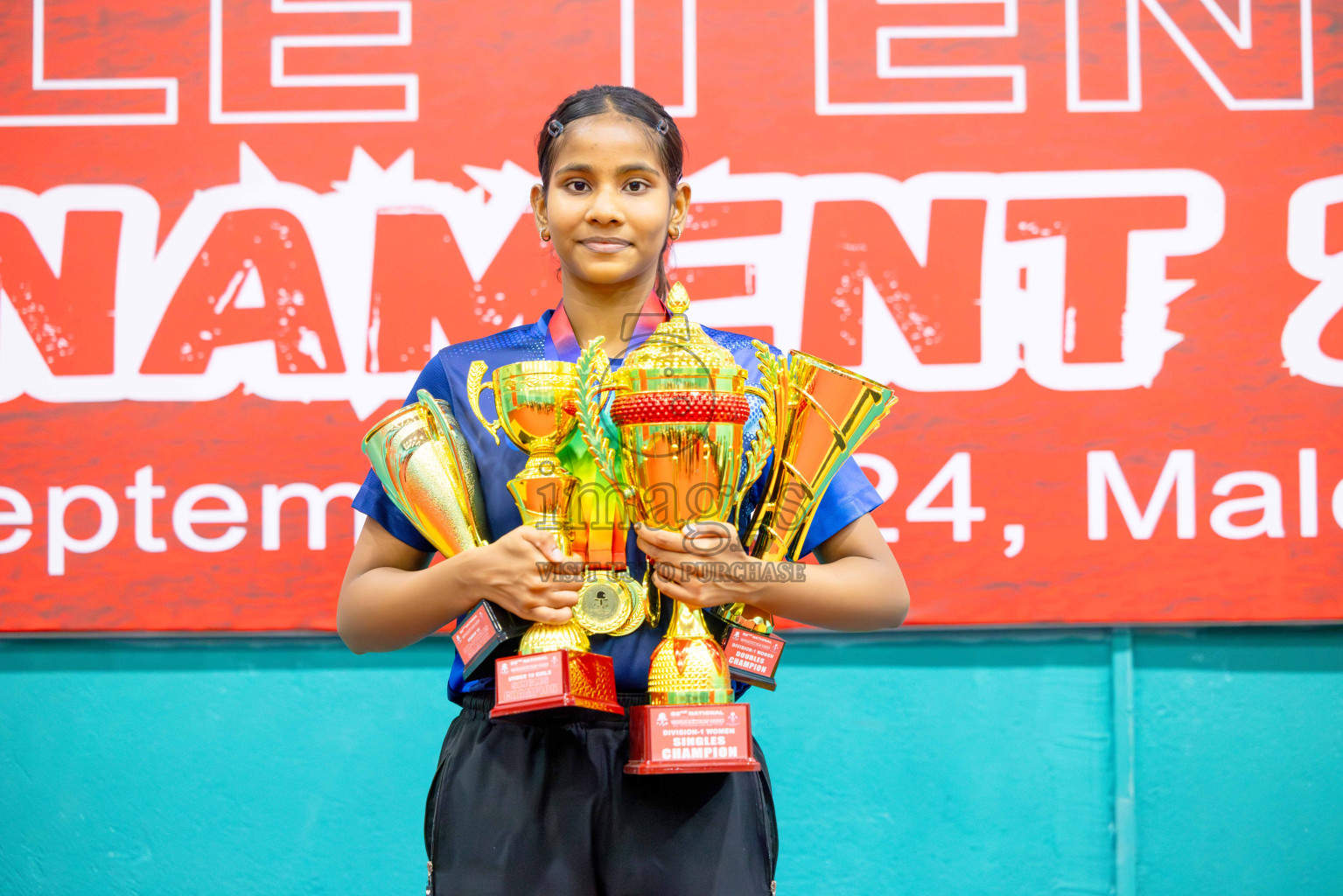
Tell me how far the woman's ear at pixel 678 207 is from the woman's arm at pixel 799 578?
13.9 inches

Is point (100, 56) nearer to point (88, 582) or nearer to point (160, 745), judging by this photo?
point (88, 582)

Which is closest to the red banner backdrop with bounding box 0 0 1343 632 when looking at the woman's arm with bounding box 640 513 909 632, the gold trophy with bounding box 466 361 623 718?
the woman's arm with bounding box 640 513 909 632

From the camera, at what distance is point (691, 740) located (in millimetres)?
789

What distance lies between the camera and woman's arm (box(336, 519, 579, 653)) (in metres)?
0.81

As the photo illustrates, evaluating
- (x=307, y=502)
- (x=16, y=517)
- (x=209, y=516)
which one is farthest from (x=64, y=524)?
(x=307, y=502)

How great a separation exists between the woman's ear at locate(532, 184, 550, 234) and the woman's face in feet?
0.12

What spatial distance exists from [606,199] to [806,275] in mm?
786

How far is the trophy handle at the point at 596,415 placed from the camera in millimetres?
844

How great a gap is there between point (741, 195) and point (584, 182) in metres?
0.76

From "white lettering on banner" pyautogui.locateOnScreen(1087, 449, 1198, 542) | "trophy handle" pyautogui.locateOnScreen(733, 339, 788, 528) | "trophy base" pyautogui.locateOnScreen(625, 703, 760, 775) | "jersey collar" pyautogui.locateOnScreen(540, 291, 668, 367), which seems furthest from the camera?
"white lettering on banner" pyautogui.locateOnScreen(1087, 449, 1198, 542)

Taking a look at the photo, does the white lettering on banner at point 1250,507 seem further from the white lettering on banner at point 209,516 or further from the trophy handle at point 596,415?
the white lettering on banner at point 209,516

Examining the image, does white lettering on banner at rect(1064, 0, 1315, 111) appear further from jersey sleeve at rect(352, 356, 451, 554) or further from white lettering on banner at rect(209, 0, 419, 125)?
jersey sleeve at rect(352, 356, 451, 554)

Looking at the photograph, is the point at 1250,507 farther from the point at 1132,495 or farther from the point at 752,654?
the point at 752,654

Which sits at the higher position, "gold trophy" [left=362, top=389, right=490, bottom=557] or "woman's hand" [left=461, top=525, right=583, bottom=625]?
"gold trophy" [left=362, top=389, right=490, bottom=557]
